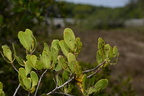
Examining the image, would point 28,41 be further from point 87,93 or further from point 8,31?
point 8,31

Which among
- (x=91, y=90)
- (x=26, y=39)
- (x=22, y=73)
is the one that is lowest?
(x=91, y=90)

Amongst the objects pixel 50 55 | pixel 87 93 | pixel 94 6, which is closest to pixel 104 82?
pixel 87 93

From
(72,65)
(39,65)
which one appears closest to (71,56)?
(72,65)

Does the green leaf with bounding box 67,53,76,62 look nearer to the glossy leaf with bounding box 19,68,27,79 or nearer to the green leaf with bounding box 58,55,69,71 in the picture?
the green leaf with bounding box 58,55,69,71

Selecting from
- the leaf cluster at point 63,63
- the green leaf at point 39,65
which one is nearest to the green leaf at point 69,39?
the leaf cluster at point 63,63

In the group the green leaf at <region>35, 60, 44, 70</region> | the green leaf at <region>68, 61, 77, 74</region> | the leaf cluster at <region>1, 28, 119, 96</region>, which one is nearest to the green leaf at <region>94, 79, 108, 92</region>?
the leaf cluster at <region>1, 28, 119, 96</region>

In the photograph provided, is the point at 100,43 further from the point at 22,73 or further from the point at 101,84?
the point at 22,73

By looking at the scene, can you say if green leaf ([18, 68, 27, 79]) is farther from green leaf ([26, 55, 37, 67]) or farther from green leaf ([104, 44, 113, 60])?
green leaf ([104, 44, 113, 60])

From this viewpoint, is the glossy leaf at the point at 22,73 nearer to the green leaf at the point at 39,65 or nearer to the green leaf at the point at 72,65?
the green leaf at the point at 39,65

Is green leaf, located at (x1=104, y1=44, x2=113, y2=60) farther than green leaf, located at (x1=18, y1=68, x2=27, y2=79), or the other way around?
green leaf, located at (x1=104, y1=44, x2=113, y2=60)

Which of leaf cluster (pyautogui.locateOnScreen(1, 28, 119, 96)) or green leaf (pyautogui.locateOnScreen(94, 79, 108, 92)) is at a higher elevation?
leaf cluster (pyautogui.locateOnScreen(1, 28, 119, 96))

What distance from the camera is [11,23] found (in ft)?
10.2

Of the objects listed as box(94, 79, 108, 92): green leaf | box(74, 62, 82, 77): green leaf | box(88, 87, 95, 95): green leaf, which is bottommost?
box(88, 87, 95, 95): green leaf

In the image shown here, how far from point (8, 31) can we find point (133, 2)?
1392 inches
